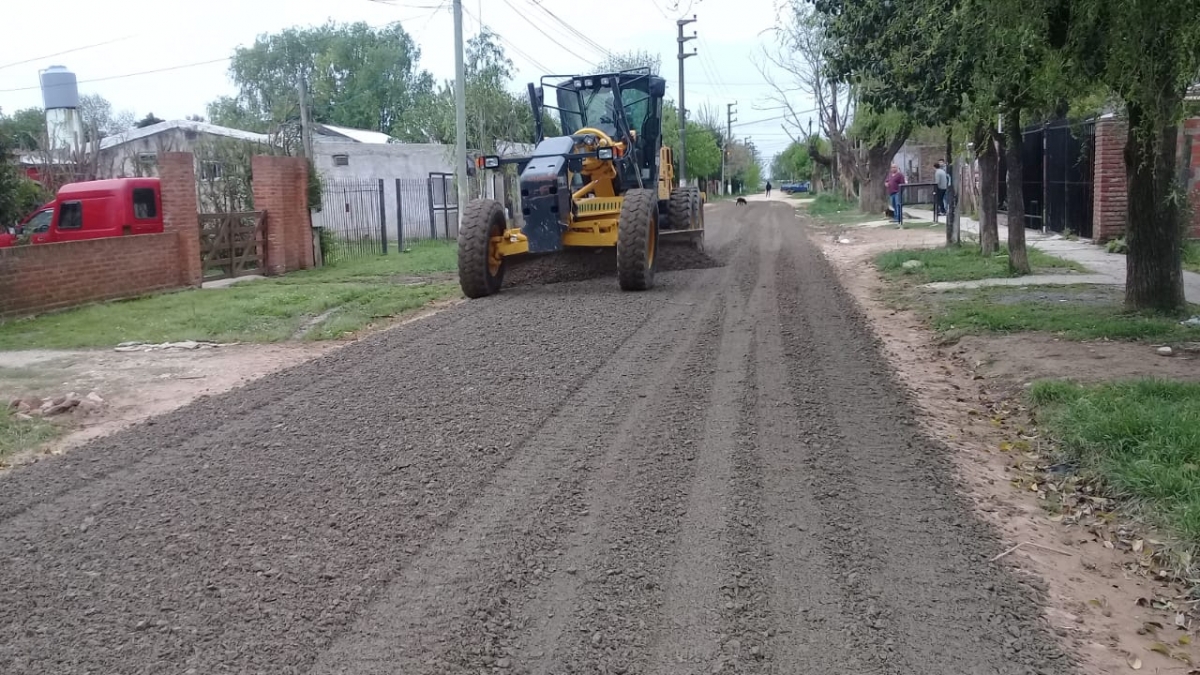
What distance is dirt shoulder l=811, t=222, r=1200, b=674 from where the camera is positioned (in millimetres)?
4438

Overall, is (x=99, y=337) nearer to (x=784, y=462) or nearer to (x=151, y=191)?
(x=151, y=191)

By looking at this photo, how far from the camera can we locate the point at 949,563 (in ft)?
16.4

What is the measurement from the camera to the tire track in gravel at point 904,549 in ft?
13.6

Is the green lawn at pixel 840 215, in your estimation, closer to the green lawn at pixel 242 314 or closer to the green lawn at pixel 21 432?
the green lawn at pixel 242 314

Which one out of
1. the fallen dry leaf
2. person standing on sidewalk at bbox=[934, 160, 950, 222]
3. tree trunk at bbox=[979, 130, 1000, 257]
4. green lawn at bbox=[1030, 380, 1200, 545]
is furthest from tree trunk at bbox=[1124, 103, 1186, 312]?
person standing on sidewalk at bbox=[934, 160, 950, 222]

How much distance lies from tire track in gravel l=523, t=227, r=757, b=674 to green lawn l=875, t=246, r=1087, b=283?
976 centimetres

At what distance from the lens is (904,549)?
513 cm

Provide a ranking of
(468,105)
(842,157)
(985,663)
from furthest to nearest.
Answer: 1. (842,157)
2. (468,105)
3. (985,663)

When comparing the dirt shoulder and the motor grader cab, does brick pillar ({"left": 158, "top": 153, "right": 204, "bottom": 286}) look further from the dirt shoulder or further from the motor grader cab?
the dirt shoulder

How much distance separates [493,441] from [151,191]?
1404 cm

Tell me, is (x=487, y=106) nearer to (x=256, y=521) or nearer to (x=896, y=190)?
(x=896, y=190)

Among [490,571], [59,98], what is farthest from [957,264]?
[59,98]

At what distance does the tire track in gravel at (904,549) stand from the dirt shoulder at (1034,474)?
197mm

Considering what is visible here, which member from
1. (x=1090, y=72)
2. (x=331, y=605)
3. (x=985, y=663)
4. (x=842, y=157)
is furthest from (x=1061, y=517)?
(x=842, y=157)
